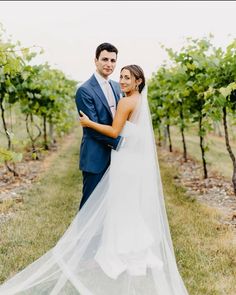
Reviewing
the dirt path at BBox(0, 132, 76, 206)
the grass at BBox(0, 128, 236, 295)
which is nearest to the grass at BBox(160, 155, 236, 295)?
the grass at BBox(0, 128, 236, 295)

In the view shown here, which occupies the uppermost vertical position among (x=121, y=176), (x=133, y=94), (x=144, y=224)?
(x=133, y=94)

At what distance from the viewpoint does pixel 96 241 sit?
4531 mm

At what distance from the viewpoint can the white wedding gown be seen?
427 cm

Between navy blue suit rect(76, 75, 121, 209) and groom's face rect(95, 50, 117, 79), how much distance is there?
0.41ft

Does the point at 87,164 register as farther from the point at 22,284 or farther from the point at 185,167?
the point at 185,167

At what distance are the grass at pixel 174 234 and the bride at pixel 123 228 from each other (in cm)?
44

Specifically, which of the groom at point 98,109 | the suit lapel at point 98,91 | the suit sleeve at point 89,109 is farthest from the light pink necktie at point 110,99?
the suit sleeve at point 89,109

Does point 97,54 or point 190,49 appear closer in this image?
point 97,54

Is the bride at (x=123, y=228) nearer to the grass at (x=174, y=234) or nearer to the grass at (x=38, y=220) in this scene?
the grass at (x=174, y=234)

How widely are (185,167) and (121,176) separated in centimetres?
845

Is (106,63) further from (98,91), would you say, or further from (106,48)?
(98,91)

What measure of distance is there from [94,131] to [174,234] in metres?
2.28

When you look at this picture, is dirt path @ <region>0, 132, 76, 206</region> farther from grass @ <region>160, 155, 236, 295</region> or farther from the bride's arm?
the bride's arm

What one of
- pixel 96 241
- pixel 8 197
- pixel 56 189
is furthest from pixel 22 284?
pixel 56 189
